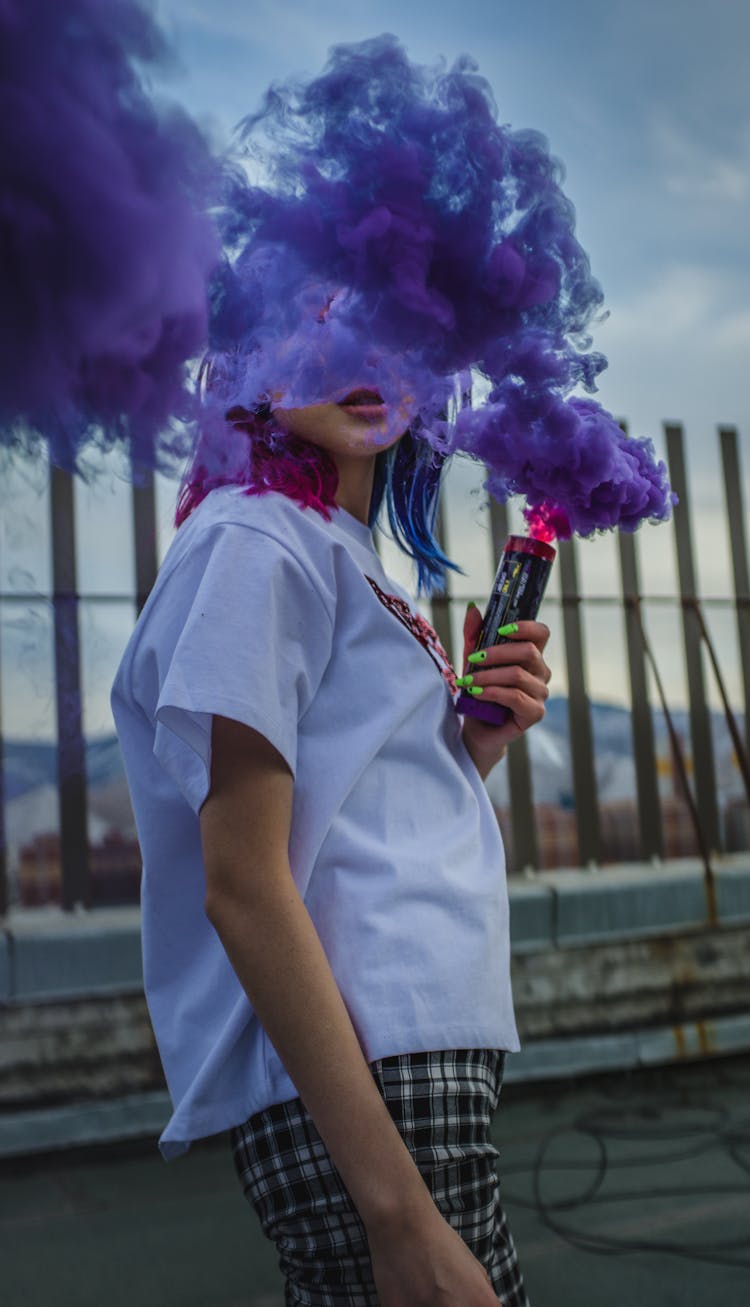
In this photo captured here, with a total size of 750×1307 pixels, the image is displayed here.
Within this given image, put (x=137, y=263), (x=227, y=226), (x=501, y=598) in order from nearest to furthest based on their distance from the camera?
(x=137, y=263), (x=227, y=226), (x=501, y=598)

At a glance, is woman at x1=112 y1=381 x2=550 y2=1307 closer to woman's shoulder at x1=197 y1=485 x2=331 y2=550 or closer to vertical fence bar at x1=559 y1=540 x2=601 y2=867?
woman's shoulder at x1=197 y1=485 x2=331 y2=550

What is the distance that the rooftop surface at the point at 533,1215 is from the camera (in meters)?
2.48

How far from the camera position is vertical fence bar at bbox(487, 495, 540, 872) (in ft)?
15.0

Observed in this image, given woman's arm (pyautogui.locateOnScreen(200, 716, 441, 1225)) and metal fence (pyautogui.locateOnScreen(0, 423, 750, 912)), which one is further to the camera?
metal fence (pyautogui.locateOnScreen(0, 423, 750, 912))

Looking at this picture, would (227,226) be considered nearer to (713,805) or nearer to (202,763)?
(202,763)

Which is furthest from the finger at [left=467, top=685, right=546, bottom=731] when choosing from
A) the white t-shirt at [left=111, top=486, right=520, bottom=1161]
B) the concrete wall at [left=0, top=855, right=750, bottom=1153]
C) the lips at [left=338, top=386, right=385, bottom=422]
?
the concrete wall at [left=0, top=855, right=750, bottom=1153]

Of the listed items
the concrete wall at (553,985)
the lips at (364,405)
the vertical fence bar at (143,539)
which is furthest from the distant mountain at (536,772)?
the lips at (364,405)

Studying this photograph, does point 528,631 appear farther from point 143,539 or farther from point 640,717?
point 640,717

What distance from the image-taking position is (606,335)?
1087mm

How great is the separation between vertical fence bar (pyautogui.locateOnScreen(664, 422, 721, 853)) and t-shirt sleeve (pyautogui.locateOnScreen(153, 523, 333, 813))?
166 inches

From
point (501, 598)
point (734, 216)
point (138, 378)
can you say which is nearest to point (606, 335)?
point (501, 598)

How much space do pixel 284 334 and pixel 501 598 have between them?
55cm

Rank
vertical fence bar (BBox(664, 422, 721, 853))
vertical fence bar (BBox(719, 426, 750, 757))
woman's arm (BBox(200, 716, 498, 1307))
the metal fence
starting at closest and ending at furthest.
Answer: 1. woman's arm (BBox(200, 716, 498, 1307))
2. the metal fence
3. vertical fence bar (BBox(664, 422, 721, 853))
4. vertical fence bar (BBox(719, 426, 750, 757))

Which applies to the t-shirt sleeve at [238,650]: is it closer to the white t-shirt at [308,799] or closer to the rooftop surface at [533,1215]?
the white t-shirt at [308,799]
